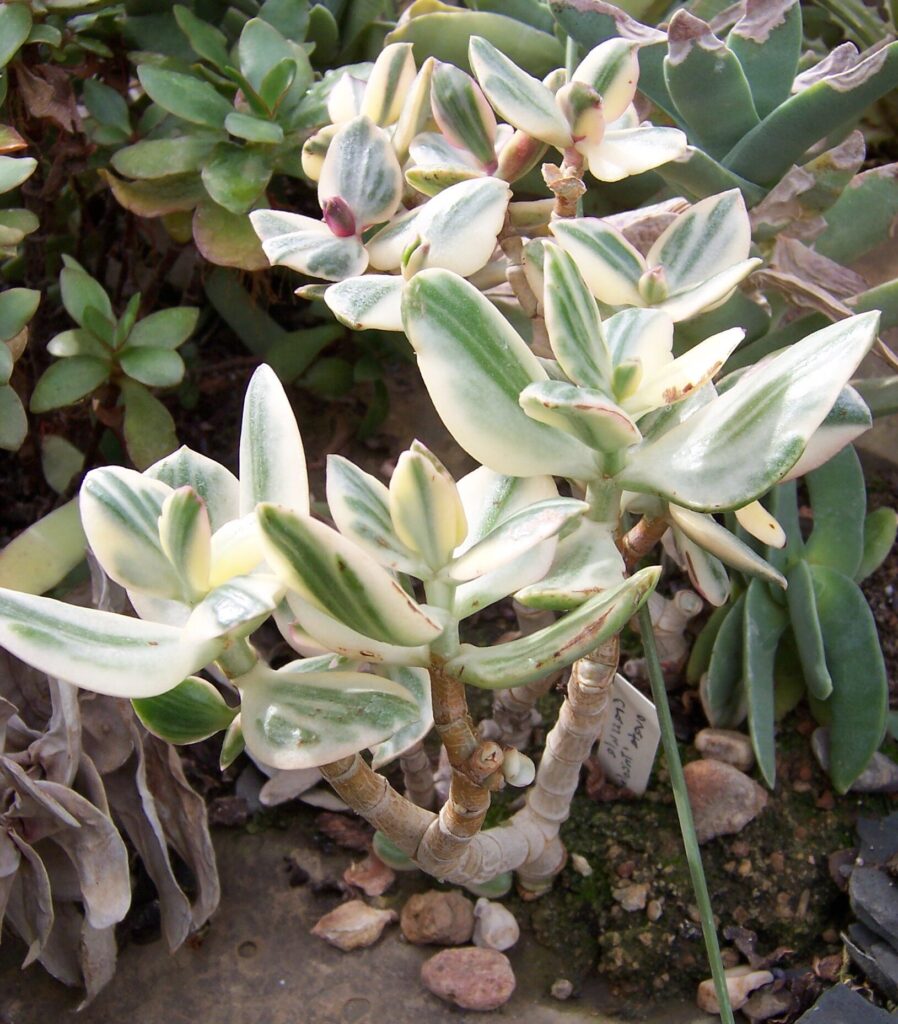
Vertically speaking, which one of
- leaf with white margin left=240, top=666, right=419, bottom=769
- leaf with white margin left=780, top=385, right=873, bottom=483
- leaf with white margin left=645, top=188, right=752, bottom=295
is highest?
leaf with white margin left=645, top=188, right=752, bottom=295

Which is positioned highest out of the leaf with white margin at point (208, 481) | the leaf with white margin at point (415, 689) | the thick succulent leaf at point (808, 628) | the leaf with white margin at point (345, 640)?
the leaf with white margin at point (345, 640)

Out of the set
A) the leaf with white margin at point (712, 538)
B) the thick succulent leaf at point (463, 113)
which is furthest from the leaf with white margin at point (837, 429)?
the thick succulent leaf at point (463, 113)

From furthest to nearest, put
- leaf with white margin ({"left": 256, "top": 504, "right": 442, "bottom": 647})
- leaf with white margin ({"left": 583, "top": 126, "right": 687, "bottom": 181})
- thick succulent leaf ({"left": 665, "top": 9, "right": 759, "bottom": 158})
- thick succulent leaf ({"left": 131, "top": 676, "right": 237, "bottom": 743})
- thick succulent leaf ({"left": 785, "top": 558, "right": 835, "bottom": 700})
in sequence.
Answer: thick succulent leaf ({"left": 785, "top": 558, "right": 835, "bottom": 700}), thick succulent leaf ({"left": 665, "top": 9, "right": 759, "bottom": 158}), leaf with white margin ({"left": 583, "top": 126, "right": 687, "bottom": 181}), thick succulent leaf ({"left": 131, "top": 676, "right": 237, "bottom": 743}), leaf with white margin ({"left": 256, "top": 504, "right": 442, "bottom": 647})

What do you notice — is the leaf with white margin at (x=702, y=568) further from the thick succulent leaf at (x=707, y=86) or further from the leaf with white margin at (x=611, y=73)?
the thick succulent leaf at (x=707, y=86)

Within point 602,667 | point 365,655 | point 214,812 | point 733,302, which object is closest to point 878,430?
point 733,302

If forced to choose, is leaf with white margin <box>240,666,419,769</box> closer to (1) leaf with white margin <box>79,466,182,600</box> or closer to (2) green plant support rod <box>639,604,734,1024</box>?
(1) leaf with white margin <box>79,466,182,600</box>

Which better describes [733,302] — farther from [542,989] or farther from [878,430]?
[542,989]

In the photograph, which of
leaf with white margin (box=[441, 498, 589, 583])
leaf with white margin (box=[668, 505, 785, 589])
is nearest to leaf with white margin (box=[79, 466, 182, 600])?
leaf with white margin (box=[441, 498, 589, 583])
